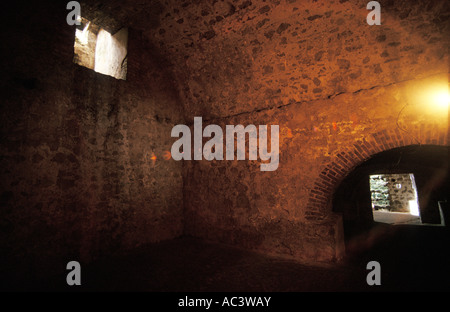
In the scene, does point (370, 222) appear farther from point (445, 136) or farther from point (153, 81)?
point (153, 81)

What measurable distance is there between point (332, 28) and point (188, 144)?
12.7 feet

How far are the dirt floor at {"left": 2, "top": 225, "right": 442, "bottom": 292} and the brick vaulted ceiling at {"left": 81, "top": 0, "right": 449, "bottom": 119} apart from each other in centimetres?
302

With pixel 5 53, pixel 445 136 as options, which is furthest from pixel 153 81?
pixel 445 136

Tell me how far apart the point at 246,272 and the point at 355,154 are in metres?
2.69

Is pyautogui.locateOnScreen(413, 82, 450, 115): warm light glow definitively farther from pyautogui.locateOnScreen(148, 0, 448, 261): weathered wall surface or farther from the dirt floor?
the dirt floor

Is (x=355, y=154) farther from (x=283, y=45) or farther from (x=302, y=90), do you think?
(x=283, y=45)

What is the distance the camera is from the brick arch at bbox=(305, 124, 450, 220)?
9.64 feet

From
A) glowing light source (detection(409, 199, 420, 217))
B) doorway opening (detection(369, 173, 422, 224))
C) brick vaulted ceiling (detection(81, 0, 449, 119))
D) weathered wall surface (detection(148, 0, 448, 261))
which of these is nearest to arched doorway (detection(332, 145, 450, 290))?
weathered wall surface (detection(148, 0, 448, 261))

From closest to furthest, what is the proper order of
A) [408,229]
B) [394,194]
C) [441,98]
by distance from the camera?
[441,98], [408,229], [394,194]

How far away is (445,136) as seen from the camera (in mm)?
2850

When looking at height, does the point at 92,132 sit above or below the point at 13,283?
above

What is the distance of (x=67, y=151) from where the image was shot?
135 inches

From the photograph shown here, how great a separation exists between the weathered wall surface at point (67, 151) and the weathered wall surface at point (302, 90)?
1340mm

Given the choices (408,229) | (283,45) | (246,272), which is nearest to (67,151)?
(246,272)
